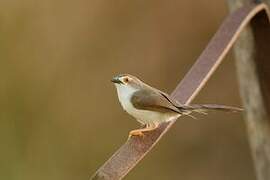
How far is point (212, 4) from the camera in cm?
220

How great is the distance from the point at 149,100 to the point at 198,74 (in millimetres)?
120

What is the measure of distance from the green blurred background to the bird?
1.01 metres

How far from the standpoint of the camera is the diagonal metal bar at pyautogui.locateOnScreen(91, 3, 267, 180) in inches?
30.8

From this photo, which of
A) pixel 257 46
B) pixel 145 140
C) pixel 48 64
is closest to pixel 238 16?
pixel 257 46

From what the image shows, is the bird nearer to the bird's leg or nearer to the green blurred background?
the bird's leg

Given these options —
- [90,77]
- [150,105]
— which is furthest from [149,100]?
[90,77]

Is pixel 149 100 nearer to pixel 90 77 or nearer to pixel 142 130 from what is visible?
pixel 142 130

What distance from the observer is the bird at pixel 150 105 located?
959 mm

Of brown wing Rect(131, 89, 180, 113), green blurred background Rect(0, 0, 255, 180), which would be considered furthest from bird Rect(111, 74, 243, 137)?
green blurred background Rect(0, 0, 255, 180)

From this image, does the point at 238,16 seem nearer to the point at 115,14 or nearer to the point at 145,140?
the point at 145,140

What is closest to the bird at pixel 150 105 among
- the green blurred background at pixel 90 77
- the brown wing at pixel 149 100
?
the brown wing at pixel 149 100

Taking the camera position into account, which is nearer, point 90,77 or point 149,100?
point 149,100

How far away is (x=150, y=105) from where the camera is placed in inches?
40.1

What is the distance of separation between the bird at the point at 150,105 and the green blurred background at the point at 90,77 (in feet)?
3.31
